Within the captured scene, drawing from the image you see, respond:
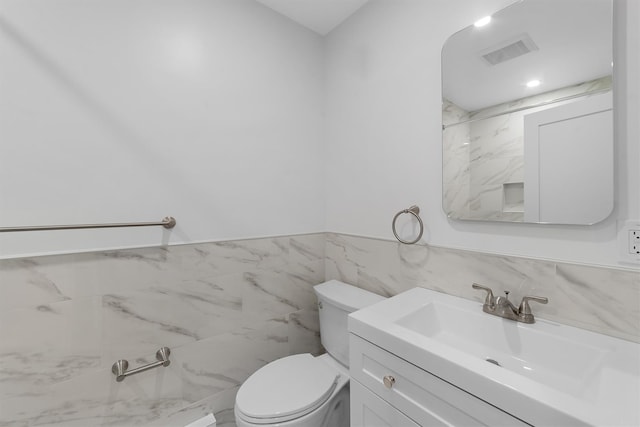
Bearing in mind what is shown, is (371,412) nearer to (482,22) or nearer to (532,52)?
(532,52)

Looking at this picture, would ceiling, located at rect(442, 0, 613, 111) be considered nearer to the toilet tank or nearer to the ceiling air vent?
the ceiling air vent

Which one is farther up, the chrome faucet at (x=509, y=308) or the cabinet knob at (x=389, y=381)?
the chrome faucet at (x=509, y=308)

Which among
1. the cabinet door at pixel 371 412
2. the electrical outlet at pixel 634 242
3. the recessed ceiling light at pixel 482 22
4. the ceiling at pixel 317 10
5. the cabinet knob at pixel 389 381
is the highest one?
the ceiling at pixel 317 10

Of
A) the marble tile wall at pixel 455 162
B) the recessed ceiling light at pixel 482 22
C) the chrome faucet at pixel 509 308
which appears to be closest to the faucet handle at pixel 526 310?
the chrome faucet at pixel 509 308

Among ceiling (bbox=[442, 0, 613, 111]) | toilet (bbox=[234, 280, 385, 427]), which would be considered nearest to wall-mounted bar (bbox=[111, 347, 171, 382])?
toilet (bbox=[234, 280, 385, 427])

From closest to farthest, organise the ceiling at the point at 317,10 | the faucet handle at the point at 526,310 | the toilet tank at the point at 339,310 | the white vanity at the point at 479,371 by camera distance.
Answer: the white vanity at the point at 479,371
the faucet handle at the point at 526,310
the toilet tank at the point at 339,310
the ceiling at the point at 317,10

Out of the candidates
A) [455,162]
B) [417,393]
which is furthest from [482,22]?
[417,393]

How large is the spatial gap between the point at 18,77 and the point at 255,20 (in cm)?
109

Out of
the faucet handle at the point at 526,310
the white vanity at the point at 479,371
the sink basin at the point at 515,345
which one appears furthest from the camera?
the faucet handle at the point at 526,310

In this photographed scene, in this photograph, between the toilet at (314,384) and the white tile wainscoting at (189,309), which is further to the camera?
the toilet at (314,384)

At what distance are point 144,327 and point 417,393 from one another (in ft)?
3.70

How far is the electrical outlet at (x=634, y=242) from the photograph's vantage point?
2.56ft

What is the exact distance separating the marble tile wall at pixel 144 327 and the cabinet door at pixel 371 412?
713 millimetres

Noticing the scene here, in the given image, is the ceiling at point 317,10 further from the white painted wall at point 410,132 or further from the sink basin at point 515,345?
the sink basin at point 515,345
